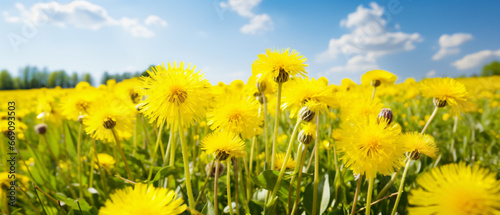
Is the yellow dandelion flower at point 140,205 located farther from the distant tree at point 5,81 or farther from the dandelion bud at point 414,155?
the distant tree at point 5,81

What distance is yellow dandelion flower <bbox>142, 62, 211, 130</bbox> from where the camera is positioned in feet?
2.40

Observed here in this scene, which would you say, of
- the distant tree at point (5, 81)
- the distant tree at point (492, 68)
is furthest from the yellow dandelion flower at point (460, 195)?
the distant tree at point (492, 68)

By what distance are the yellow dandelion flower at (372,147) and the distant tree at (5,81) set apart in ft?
109

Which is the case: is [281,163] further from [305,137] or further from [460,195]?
[460,195]

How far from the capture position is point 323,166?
1.46 metres

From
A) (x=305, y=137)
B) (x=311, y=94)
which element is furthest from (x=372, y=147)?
(x=311, y=94)

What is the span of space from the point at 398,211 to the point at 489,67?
38776 millimetres

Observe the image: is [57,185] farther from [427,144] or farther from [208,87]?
[427,144]

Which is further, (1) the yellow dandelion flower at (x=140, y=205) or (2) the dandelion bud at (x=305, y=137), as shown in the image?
(2) the dandelion bud at (x=305, y=137)

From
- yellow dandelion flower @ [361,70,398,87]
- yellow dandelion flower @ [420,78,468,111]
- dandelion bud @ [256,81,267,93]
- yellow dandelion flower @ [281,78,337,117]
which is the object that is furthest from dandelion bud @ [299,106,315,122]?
yellow dandelion flower @ [361,70,398,87]

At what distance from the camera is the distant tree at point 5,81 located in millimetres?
25922

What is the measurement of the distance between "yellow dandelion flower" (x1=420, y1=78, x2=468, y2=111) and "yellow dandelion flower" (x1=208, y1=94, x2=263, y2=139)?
705mm

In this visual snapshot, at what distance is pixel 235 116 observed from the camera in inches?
35.0

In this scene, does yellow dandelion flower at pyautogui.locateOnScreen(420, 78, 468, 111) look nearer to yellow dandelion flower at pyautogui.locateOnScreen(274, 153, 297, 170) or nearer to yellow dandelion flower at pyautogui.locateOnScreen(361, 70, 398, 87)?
yellow dandelion flower at pyautogui.locateOnScreen(361, 70, 398, 87)
